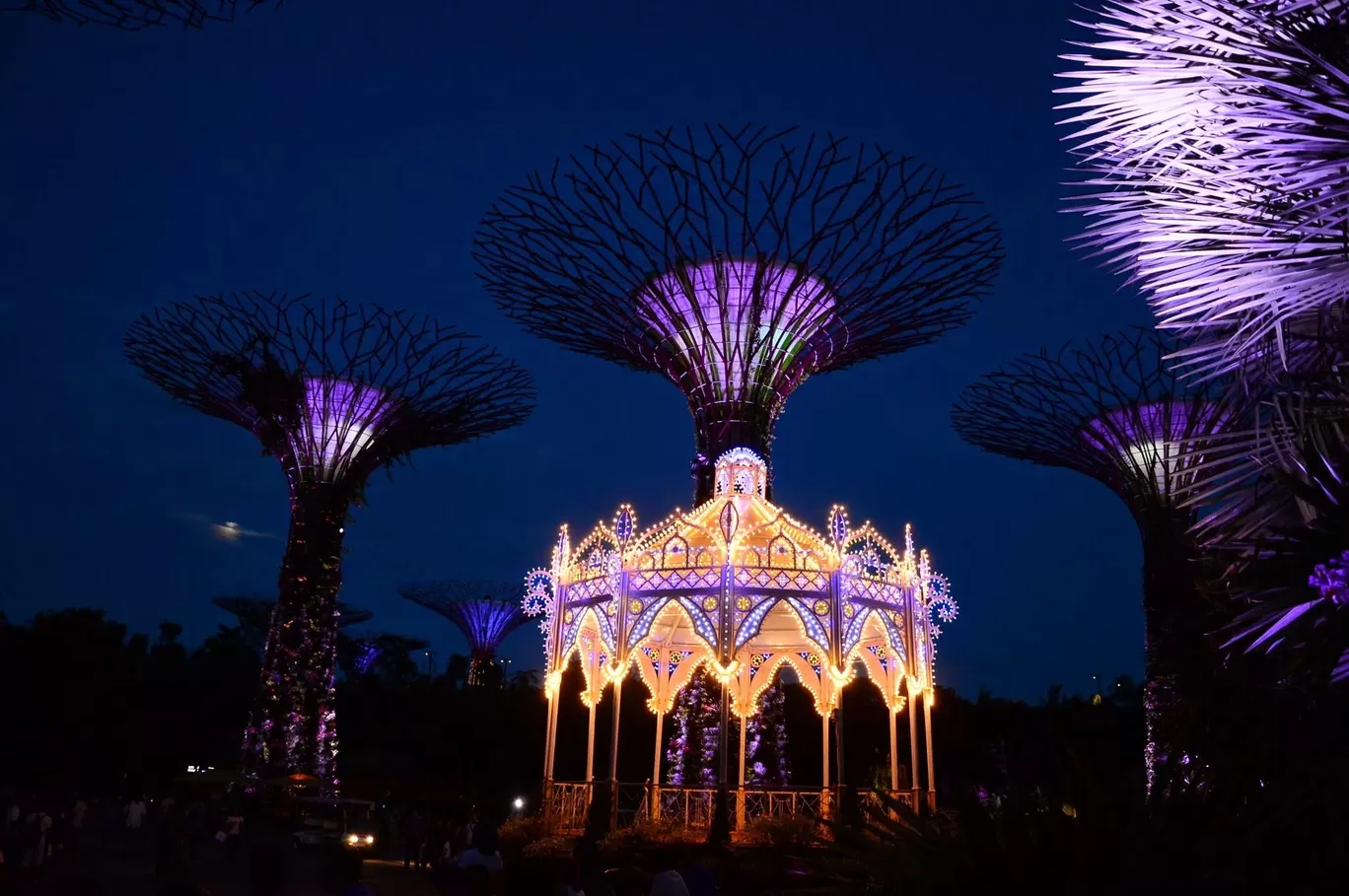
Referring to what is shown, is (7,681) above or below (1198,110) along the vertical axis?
below

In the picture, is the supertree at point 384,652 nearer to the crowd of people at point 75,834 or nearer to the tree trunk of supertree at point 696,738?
the crowd of people at point 75,834

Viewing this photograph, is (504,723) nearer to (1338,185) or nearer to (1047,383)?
(1047,383)

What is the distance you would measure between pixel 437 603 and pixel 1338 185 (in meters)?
56.9

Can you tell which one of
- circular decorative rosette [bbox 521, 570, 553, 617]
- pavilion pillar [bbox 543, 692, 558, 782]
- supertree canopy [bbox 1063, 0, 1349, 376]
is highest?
supertree canopy [bbox 1063, 0, 1349, 376]

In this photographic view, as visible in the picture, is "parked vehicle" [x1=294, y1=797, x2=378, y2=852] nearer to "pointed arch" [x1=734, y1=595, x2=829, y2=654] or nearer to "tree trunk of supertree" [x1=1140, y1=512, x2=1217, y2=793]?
"pointed arch" [x1=734, y1=595, x2=829, y2=654]

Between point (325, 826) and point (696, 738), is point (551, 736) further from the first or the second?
point (325, 826)

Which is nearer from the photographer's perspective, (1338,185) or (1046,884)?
(1046,884)

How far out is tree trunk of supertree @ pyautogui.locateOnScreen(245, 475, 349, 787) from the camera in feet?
83.8

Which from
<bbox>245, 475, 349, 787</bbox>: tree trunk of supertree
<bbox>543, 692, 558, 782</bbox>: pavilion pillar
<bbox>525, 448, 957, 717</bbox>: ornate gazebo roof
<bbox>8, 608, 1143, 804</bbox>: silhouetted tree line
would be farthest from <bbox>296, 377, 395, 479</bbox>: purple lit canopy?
<bbox>8, 608, 1143, 804</bbox>: silhouetted tree line

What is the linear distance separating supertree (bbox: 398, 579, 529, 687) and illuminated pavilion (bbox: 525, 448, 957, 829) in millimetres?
39978

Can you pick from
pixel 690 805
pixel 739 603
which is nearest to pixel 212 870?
pixel 690 805

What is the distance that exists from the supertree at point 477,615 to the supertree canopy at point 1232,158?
49838 millimetres

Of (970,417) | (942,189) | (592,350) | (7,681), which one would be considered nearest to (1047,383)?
(970,417)

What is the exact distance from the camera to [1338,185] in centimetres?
883
